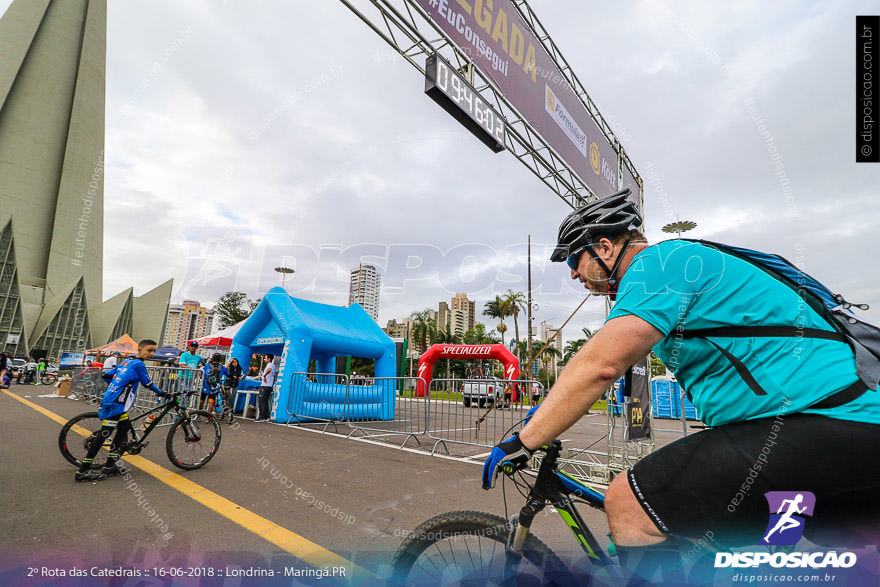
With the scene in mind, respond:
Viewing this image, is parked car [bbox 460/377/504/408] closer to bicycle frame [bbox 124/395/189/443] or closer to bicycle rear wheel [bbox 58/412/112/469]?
bicycle frame [bbox 124/395/189/443]

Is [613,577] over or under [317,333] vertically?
under

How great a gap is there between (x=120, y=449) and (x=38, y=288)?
73.8 meters

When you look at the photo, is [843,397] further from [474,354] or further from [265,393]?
[474,354]

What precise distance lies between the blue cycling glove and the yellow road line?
1760 millimetres

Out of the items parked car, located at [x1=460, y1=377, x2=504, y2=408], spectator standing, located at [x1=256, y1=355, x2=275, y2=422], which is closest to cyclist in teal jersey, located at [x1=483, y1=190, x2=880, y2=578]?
parked car, located at [x1=460, y1=377, x2=504, y2=408]

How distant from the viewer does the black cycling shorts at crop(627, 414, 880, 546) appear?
3.60ft

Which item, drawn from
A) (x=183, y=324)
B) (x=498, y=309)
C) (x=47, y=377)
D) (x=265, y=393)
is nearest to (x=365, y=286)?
(x=265, y=393)

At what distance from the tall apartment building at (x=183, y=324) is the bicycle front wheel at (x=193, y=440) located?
2843 inches

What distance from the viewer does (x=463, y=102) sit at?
17.8 feet

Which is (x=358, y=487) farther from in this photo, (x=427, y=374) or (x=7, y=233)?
(x=7, y=233)

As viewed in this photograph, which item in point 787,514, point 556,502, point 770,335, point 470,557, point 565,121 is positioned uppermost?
point 565,121

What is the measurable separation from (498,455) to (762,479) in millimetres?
765

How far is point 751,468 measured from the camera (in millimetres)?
1132

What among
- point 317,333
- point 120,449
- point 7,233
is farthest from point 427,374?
point 7,233
